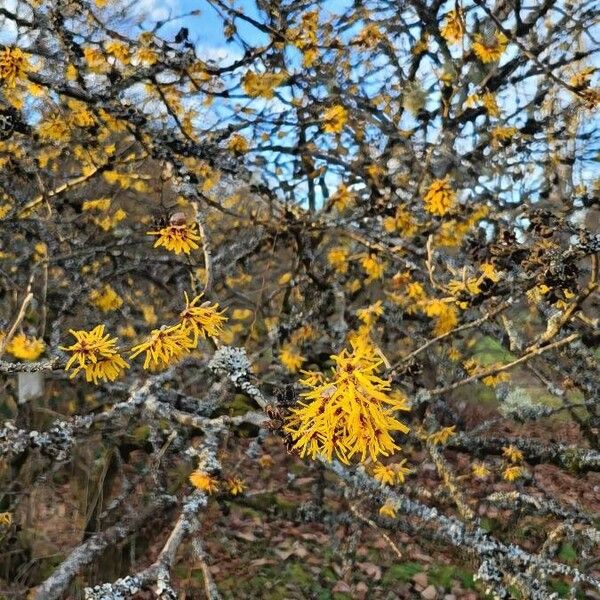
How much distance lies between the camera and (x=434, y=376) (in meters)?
6.77

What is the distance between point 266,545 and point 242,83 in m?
3.99

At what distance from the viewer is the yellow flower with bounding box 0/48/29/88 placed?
2811 millimetres

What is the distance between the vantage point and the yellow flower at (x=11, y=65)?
9.22ft

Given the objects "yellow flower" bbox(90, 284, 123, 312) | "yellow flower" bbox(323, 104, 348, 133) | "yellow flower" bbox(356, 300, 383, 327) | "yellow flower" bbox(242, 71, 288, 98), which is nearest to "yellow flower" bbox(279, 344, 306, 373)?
"yellow flower" bbox(356, 300, 383, 327)

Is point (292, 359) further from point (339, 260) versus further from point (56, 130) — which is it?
point (56, 130)

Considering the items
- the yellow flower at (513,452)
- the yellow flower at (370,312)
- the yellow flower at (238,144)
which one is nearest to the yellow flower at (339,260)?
the yellow flower at (370,312)

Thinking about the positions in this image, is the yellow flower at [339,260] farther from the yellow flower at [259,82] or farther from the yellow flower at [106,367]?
the yellow flower at [106,367]

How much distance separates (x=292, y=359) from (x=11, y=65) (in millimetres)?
2359

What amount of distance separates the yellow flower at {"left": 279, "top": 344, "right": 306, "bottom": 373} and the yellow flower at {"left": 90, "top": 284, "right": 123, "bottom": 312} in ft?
4.68

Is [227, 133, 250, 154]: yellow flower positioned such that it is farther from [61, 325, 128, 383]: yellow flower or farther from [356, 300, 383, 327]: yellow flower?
[61, 325, 128, 383]: yellow flower

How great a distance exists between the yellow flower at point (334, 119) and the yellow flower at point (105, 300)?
7.09 feet

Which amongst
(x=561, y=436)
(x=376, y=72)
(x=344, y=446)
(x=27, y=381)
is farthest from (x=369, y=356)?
(x=561, y=436)

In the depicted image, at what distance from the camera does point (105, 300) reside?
4.83m

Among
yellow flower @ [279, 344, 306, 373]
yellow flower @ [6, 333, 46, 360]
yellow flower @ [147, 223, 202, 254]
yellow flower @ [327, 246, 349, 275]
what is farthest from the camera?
yellow flower @ [327, 246, 349, 275]
